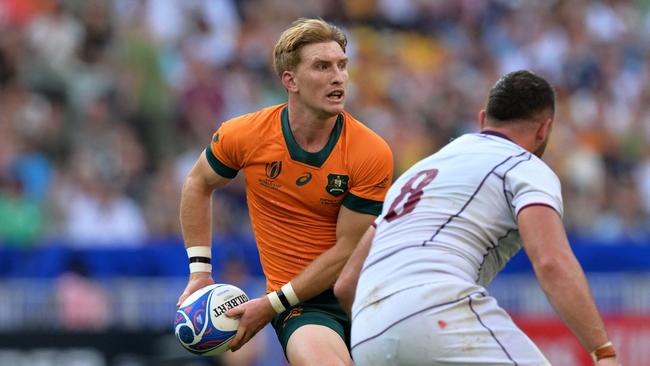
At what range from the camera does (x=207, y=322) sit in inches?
280

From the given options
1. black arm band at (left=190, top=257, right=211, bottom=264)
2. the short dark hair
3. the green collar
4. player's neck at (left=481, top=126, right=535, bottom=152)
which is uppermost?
the short dark hair

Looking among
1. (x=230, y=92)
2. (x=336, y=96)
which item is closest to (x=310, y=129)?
(x=336, y=96)

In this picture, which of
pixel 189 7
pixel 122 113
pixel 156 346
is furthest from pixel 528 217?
pixel 189 7

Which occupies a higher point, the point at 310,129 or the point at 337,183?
the point at 310,129

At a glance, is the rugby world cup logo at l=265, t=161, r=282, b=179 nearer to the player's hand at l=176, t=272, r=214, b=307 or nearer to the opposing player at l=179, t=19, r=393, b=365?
the opposing player at l=179, t=19, r=393, b=365

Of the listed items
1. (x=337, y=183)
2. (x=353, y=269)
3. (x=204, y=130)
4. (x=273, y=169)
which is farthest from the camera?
(x=204, y=130)

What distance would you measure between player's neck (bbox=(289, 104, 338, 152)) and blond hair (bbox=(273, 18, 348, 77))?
272 mm

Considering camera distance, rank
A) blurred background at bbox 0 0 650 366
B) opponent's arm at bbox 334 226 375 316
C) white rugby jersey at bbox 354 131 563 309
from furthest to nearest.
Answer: blurred background at bbox 0 0 650 366 → opponent's arm at bbox 334 226 375 316 → white rugby jersey at bbox 354 131 563 309

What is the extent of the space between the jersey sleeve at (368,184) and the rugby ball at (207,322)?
840 millimetres

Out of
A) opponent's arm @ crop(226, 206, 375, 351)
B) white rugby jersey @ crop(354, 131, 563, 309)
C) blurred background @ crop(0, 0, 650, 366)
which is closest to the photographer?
white rugby jersey @ crop(354, 131, 563, 309)

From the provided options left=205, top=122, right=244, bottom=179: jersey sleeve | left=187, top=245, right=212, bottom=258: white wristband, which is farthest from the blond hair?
left=187, top=245, right=212, bottom=258: white wristband

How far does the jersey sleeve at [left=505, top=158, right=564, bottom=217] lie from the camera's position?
542 cm

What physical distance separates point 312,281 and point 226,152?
0.88m

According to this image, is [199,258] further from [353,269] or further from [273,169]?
[353,269]
